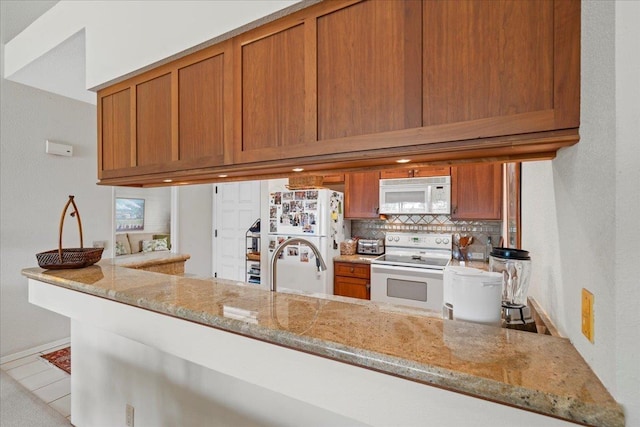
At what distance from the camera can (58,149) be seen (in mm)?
3236

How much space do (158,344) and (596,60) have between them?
167cm

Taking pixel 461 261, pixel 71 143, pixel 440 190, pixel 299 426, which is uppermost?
pixel 71 143

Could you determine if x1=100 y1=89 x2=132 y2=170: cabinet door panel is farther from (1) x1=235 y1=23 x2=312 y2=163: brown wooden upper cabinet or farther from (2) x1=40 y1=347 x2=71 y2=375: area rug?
(2) x1=40 y1=347 x2=71 y2=375: area rug

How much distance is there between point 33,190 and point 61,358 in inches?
68.0

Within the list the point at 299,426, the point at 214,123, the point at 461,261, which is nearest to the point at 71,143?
the point at 214,123

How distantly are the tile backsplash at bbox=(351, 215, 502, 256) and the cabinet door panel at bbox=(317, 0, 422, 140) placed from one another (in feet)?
9.84

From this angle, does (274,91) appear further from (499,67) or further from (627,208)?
(627,208)

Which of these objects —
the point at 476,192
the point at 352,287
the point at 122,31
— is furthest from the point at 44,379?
the point at 476,192

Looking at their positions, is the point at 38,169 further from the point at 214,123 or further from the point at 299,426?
the point at 299,426

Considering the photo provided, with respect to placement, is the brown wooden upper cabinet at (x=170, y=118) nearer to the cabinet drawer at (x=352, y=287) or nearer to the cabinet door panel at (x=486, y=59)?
the cabinet door panel at (x=486, y=59)

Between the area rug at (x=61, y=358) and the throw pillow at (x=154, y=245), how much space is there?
1.53 meters

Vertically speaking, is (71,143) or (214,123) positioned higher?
(71,143)

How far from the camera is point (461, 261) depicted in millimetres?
3541

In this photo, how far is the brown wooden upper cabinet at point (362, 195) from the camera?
3.92 metres
